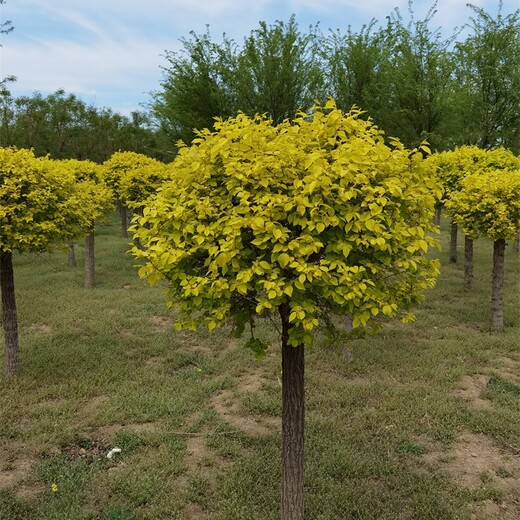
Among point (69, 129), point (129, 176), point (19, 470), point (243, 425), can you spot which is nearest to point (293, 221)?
point (243, 425)

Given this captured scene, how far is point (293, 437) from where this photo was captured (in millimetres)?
4395

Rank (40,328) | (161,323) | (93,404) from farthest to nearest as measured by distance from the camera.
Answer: (161,323)
(40,328)
(93,404)

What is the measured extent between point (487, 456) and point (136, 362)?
635 cm

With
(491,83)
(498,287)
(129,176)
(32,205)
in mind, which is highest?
(491,83)

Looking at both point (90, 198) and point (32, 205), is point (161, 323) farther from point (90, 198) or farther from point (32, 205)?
point (32, 205)

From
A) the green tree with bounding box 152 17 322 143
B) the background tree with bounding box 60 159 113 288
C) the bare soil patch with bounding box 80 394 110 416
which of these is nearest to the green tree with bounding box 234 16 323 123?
the green tree with bounding box 152 17 322 143

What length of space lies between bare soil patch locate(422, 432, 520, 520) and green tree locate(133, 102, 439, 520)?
2.94m

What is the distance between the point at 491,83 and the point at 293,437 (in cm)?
1661

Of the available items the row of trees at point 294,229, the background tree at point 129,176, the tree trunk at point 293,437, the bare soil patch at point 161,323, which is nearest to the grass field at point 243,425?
the bare soil patch at point 161,323

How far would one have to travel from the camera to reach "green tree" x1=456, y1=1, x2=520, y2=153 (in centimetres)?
1593

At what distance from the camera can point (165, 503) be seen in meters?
4.92

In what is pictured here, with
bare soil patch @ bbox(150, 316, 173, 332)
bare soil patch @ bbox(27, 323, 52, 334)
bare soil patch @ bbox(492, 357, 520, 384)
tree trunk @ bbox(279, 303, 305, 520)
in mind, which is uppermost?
tree trunk @ bbox(279, 303, 305, 520)

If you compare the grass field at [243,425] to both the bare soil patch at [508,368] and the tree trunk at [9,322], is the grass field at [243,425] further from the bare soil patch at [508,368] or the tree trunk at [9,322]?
the tree trunk at [9,322]

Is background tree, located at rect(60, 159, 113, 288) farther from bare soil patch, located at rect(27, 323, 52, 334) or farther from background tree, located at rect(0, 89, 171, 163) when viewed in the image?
background tree, located at rect(0, 89, 171, 163)
